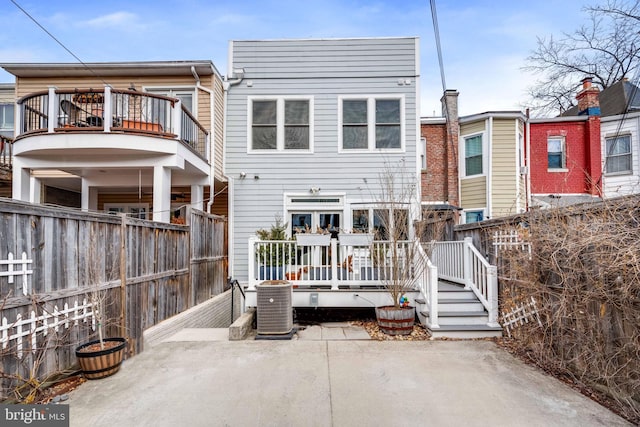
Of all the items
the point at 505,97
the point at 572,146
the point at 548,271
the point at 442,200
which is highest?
the point at 505,97

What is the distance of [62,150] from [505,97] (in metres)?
23.8

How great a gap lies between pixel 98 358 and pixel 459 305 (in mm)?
5423

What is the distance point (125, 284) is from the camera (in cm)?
482

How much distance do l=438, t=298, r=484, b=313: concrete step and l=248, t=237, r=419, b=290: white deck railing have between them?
1.03 metres

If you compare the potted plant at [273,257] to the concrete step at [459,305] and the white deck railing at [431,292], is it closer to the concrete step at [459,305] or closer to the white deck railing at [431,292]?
the white deck railing at [431,292]

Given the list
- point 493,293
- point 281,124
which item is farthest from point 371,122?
point 493,293

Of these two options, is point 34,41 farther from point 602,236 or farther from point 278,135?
point 602,236

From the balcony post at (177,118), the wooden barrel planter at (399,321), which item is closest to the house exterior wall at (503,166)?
the wooden barrel planter at (399,321)

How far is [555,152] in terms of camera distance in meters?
12.5

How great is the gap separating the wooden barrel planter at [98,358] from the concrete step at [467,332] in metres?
4.56

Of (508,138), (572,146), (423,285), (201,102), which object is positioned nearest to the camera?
(423,285)

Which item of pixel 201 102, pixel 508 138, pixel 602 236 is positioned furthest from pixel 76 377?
pixel 508 138

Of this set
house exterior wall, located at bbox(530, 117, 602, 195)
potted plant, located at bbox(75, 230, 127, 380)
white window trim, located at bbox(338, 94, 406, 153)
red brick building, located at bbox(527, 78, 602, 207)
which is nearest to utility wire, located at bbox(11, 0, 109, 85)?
potted plant, located at bbox(75, 230, 127, 380)

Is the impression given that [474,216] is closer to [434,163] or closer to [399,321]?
[434,163]
